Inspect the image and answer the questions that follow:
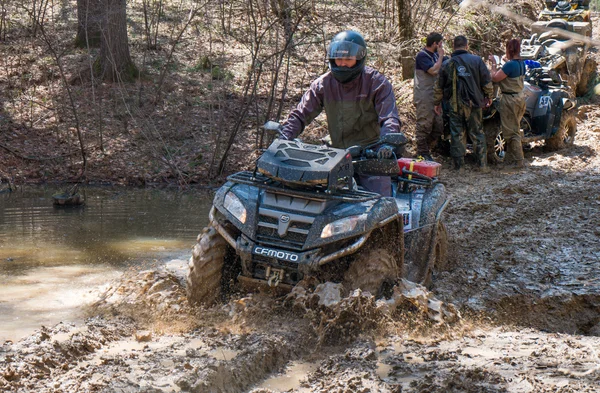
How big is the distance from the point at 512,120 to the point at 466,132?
81cm

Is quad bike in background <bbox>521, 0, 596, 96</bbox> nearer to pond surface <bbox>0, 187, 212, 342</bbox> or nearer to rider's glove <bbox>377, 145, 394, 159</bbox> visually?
pond surface <bbox>0, 187, 212, 342</bbox>

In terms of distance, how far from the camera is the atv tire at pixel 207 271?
5.60 metres

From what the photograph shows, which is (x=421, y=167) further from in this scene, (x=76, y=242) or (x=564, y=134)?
(x=564, y=134)

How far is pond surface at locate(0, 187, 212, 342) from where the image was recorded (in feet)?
21.3

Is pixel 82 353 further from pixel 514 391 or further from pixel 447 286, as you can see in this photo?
pixel 447 286

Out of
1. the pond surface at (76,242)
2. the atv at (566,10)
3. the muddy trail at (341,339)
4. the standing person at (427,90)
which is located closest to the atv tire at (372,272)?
the muddy trail at (341,339)

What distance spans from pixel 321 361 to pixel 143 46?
14016mm

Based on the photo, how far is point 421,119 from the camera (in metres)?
12.8

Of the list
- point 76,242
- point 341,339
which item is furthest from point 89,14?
point 341,339

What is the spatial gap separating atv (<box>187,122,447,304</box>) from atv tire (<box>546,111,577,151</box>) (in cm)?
894

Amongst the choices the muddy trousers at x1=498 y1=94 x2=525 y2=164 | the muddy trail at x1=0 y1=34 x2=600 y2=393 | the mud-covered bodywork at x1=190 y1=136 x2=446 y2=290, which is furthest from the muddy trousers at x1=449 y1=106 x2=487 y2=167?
the mud-covered bodywork at x1=190 y1=136 x2=446 y2=290

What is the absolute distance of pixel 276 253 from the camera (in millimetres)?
5254

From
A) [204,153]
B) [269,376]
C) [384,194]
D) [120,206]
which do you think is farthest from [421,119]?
[269,376]

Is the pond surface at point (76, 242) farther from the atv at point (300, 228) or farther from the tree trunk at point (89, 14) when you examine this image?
the tree trunk at point (89, 14)
